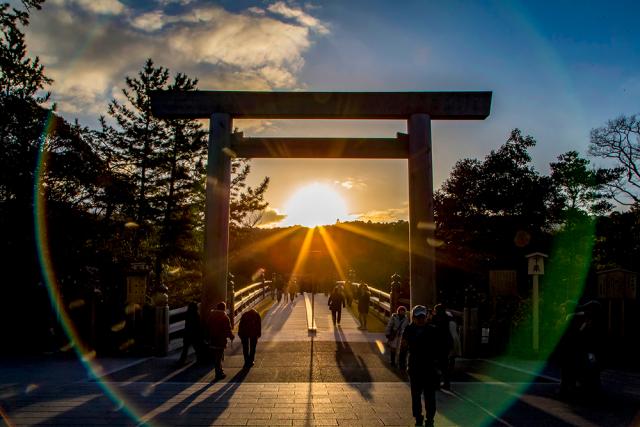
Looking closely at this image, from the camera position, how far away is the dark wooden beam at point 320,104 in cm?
1350

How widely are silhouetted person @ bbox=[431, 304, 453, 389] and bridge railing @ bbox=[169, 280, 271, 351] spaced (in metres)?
7.70

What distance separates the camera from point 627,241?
34.4 metres

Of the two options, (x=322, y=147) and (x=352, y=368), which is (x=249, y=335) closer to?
(x=352, y=368)

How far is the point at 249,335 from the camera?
1262 centimetres

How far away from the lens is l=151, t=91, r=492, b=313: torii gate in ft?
43.7

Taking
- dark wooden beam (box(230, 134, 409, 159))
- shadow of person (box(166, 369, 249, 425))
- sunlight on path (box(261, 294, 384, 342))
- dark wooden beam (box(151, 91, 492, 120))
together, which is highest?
dark wooden beam (box(151, 91, 492, 120))

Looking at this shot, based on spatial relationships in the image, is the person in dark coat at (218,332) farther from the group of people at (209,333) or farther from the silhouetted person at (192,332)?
the silhouetted person at (192,332)

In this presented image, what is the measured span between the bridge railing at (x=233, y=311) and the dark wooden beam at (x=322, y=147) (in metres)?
5.15

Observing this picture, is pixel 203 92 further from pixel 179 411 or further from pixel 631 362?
pixel 631 362

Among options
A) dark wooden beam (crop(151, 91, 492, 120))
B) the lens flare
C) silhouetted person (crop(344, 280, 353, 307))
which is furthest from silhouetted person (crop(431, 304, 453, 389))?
silhouetted person (crop(344, 280, 353, 307))

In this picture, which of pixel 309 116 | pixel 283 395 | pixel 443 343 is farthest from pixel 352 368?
pixel 309 116

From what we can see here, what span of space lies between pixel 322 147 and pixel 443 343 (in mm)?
7511

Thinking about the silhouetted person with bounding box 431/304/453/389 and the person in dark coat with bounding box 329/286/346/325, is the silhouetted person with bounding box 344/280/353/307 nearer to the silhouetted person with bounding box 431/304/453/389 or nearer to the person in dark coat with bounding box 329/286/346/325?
the person in dark coat with bounding box 329/286/346/325

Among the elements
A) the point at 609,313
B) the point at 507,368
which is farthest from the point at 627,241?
the point at 507,368
